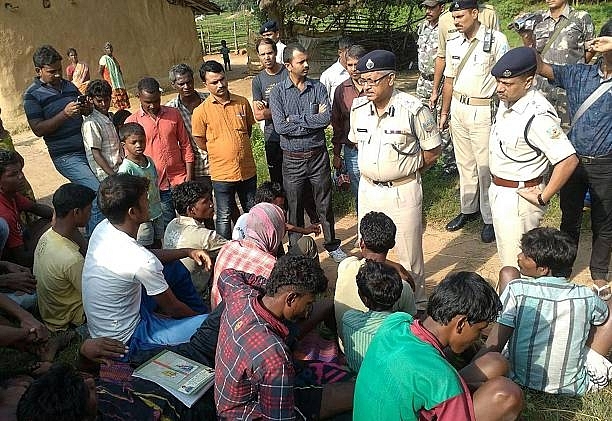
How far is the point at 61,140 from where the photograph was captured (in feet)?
17.5

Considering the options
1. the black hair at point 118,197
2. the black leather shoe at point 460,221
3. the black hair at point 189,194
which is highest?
the black hair at point 118,197


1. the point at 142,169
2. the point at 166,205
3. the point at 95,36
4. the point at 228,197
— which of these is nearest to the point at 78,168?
the point at 166,205

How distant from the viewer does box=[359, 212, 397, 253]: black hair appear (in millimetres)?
3545

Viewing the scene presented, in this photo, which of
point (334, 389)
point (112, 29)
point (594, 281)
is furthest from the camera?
point (112, 29)

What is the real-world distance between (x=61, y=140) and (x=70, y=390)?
3.63 metres

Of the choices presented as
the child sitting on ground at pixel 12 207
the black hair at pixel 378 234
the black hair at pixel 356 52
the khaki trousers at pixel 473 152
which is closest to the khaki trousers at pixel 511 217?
the black hair at pixel 378 234

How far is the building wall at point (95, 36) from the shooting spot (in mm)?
11555

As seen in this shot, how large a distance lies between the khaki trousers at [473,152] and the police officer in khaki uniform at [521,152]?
4.57ft

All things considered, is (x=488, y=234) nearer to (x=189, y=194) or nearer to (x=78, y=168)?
(x=189, y=194)

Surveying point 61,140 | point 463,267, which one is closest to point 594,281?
point 463,267

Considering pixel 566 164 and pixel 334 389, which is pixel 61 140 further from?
pixel 566 164

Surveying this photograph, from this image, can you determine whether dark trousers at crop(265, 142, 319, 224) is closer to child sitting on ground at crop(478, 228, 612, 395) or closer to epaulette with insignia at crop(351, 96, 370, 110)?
epaulette with insignia at crop(351, 96, 370, 110)

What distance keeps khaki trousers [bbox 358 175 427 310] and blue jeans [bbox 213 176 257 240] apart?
4.30 ft

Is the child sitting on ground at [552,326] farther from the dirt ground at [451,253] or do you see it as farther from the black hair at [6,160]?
the black hair at [6,160]
